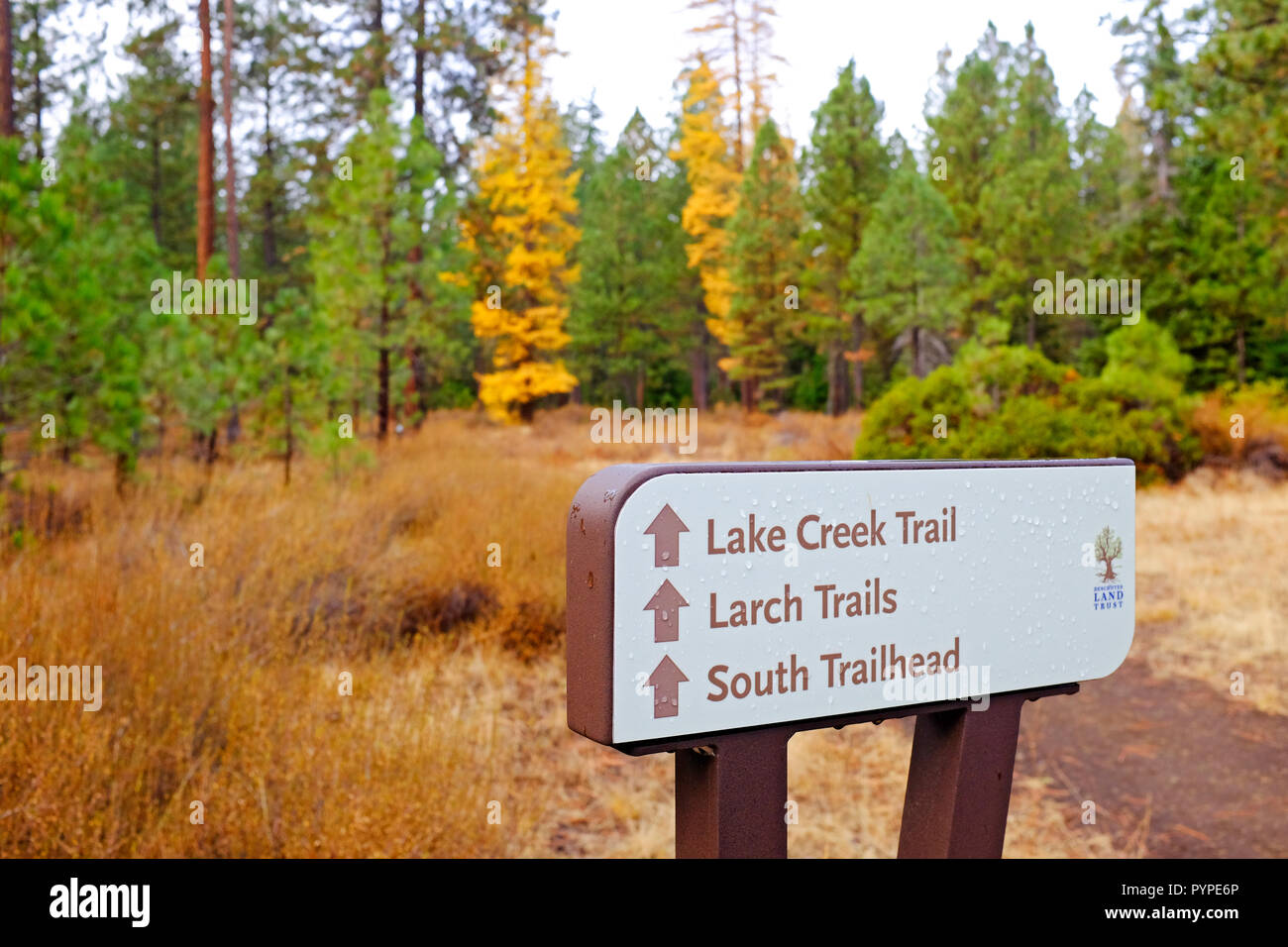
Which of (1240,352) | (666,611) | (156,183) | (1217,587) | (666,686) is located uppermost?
(156,183)

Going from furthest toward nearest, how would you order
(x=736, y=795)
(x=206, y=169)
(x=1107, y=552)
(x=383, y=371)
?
(x=206, y=169) → (x=383, y=371) → (x=1107, y=552) → (x=736, y=795)

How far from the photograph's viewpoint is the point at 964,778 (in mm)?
1802

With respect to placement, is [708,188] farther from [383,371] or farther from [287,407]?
[287,407]

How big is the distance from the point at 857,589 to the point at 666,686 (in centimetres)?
38

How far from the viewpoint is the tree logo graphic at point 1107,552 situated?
189 cm

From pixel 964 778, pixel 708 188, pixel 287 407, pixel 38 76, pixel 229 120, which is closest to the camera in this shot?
pixel 964 778

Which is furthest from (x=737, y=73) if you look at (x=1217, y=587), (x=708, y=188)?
(x=1217, y=587)

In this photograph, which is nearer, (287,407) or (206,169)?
(287,407)

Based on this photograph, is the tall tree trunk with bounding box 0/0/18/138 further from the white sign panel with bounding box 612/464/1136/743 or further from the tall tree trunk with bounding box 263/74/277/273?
the tall tree trunk with bounding box 263/74/277/273

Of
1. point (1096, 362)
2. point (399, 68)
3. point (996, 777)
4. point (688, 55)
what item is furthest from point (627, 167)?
point (996, 777)

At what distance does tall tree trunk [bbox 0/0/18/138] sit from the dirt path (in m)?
11.1

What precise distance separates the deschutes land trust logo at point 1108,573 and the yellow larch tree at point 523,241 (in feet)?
75.2

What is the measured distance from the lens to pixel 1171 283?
20391 mm

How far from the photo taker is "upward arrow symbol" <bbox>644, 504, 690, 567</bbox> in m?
1.38
